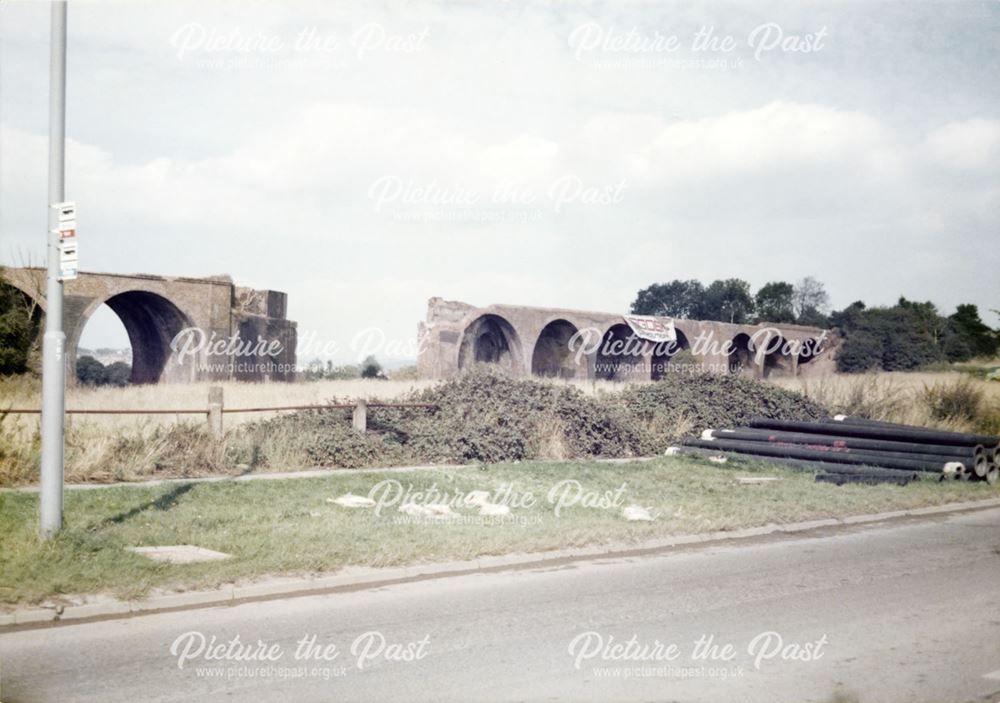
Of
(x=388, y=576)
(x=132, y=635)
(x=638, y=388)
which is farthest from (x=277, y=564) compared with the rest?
(x=638, y=388)

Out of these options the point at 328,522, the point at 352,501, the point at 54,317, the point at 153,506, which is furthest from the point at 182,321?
the point at 54,317

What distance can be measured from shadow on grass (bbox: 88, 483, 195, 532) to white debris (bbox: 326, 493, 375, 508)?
6.35 feet

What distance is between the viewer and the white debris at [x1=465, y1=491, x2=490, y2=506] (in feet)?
39.9

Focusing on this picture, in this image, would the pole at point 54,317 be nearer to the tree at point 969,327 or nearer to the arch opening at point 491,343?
the arch opening at point 491,343

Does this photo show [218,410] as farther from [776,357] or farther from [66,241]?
[776,357]

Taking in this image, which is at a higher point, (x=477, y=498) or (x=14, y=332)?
(x=14, y=332)

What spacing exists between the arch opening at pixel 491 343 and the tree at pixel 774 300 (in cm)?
5960

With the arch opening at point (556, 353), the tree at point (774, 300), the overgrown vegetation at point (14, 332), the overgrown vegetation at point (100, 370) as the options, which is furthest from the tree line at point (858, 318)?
the overgrown vegetation at point (100, 370)

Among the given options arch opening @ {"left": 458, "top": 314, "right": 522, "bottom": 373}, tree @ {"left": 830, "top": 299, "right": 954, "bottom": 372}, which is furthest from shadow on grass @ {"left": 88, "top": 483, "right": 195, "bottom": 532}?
tree @ {"left": 830, "top": 299, "right": 954, "bottom": 372}

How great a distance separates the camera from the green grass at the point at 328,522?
7.76 meters

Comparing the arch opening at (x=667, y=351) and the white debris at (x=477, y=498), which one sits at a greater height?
the arch opening at (x=667, y=351)

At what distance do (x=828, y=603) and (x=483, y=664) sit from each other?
11.3ft

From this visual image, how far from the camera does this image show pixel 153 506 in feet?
34.9

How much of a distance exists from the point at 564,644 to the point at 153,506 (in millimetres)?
6303
